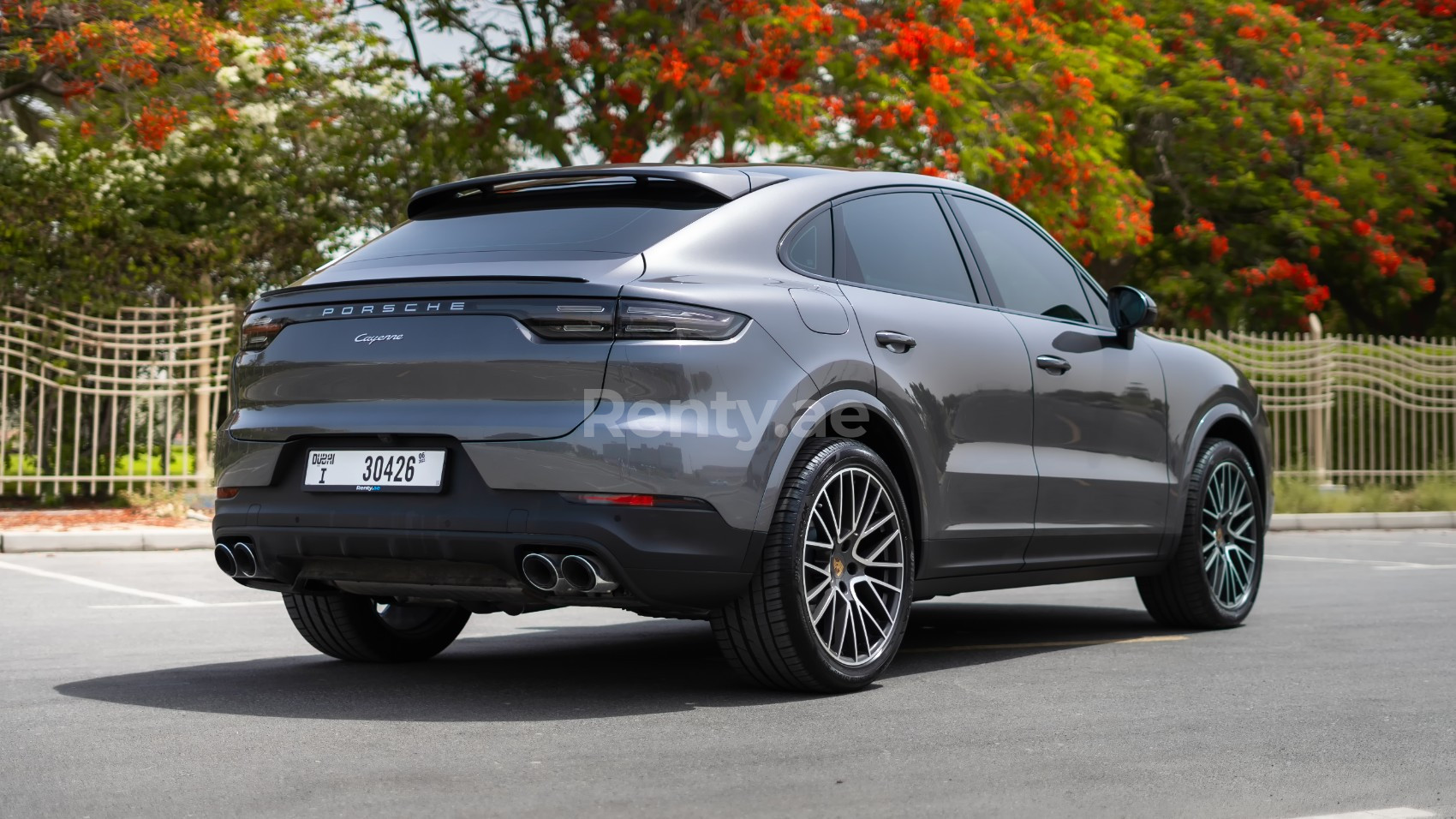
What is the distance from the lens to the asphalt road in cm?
394

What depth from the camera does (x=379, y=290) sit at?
5234 mm

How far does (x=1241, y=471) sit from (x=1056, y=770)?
3694 millimetres

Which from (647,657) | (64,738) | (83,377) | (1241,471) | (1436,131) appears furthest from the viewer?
(1436,131)

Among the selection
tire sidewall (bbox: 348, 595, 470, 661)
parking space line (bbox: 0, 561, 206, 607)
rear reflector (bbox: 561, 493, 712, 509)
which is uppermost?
rear reflector (bbox: 561, 493, 712, 509)

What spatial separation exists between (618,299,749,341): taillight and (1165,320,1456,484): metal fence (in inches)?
581

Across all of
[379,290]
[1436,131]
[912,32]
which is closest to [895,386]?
[379,290]

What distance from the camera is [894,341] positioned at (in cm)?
557

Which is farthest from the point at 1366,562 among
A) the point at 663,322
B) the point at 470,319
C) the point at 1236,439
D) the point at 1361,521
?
the point at 470,319

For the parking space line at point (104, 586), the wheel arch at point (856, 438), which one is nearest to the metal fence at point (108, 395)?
the parking space line at point (104, 586)

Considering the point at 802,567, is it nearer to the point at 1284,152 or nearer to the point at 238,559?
the point at 238,559

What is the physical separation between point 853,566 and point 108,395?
11546 millimetres

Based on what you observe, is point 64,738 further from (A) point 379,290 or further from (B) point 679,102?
(B) point 679,102

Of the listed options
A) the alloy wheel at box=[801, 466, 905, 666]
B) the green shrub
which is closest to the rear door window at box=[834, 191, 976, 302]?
the alloy wheel at box=[801, 466, 905, 666]

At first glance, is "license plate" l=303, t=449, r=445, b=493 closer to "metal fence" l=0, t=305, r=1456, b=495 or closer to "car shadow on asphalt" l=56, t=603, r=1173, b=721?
"car shadow on asphalt" l=56, t=603, r=1173, b=721
